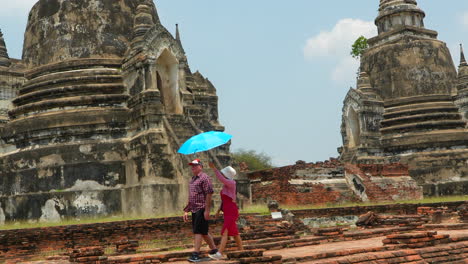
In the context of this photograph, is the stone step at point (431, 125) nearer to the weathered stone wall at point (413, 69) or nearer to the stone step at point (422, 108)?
the stone step at point (422, 108)

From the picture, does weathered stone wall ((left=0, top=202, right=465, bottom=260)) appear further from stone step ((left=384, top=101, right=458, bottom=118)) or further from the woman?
stone step ((left=384, top=101, right=458, bottom=118))

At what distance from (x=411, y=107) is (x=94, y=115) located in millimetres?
13308

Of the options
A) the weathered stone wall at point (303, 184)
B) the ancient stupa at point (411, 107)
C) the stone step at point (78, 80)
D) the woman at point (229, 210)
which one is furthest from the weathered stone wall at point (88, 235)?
the ancient stupa at point (411, 107)

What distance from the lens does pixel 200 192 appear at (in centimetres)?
731

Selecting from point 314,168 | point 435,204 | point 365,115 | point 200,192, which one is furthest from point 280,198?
point 200,192

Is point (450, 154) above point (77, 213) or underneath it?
above

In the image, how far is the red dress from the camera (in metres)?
7.42

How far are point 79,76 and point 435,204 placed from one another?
988 centimetres

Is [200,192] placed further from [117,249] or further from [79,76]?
[79,76]

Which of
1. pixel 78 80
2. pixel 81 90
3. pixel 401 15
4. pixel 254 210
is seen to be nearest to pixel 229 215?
pixel 254 210

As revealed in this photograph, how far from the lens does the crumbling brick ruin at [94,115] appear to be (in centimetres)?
1436

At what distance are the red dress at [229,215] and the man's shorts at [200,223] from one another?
332 mm

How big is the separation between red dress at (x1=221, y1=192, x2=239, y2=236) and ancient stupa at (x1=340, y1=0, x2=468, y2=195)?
16283 mm

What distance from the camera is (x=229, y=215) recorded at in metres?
7.46
